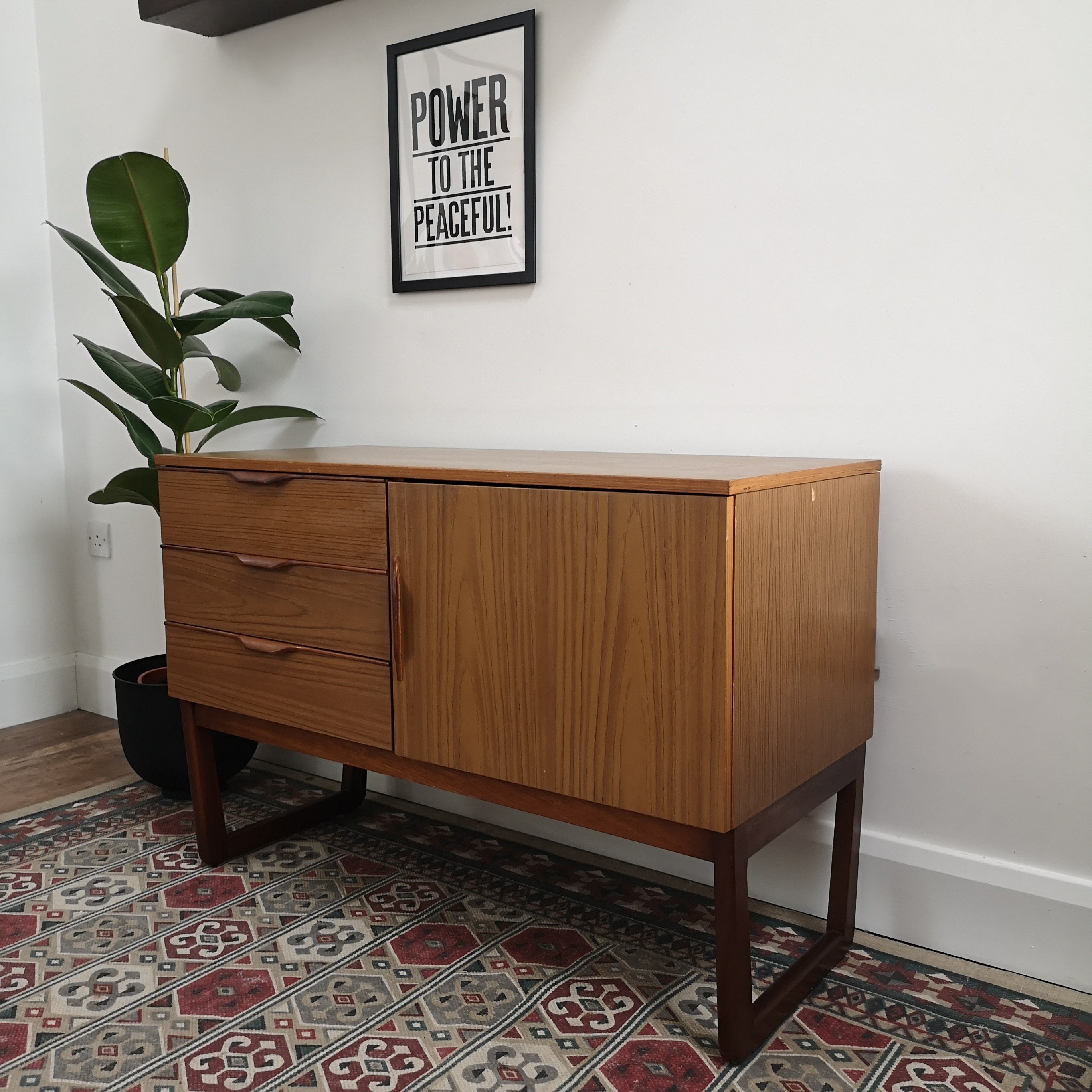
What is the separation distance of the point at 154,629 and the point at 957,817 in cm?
206

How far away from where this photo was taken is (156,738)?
7.18ft

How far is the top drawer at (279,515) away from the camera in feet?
4.95

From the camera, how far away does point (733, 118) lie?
1.64 metres

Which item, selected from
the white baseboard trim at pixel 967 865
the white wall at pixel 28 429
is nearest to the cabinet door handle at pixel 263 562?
the white baseboard trim at pixel 967 865

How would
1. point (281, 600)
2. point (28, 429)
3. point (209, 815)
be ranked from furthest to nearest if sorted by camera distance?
point (28, 429) < point (209, 815) < point (281, 600)

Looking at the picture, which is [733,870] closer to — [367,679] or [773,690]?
[773,690]

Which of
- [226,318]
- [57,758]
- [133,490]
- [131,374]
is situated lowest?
[57,758]

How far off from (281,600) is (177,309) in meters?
0.89

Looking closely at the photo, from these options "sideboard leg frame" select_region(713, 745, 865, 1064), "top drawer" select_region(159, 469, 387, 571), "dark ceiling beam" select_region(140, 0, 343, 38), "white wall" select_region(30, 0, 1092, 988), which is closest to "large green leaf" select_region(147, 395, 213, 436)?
"top drawer" select_region(159, 469, 387, 571)

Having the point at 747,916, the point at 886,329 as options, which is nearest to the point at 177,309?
the point at 886,329

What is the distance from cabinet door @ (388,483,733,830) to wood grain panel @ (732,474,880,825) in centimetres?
5

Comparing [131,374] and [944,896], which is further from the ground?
[131,374]

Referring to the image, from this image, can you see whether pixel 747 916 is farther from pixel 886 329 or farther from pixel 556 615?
pixel 886 329

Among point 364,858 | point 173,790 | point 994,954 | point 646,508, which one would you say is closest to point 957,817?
point 994,954
